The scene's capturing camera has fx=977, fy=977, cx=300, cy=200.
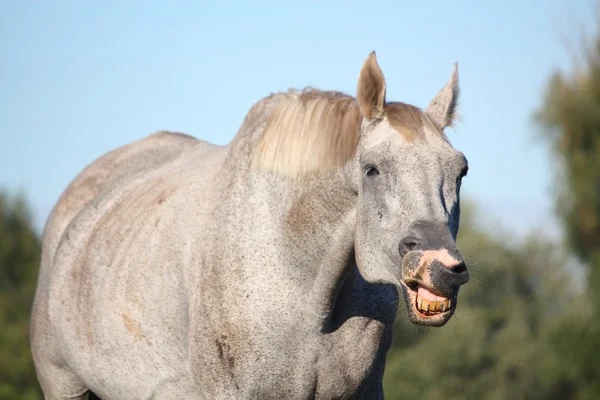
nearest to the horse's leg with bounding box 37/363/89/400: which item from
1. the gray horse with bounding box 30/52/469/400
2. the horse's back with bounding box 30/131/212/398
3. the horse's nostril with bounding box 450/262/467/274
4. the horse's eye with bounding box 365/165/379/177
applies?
the horse's back with bounding box 30/131/212/398

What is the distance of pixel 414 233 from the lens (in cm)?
385

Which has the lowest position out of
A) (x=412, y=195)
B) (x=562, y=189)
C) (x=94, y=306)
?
(x=562, y=189)

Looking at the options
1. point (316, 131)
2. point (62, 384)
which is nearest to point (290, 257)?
point (316, 131)

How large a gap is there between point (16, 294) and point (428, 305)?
2530 cm

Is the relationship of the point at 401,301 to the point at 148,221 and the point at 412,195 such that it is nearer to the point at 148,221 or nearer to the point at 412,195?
the point at 412,195

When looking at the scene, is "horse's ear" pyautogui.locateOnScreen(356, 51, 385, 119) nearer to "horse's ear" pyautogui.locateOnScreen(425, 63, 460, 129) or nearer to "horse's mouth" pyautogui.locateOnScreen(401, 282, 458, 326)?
"horse's ear" pyautogui.locateOnScreen(425, 63, 460, 129)

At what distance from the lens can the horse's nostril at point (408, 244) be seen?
383 cm

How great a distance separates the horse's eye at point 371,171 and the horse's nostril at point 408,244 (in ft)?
1.06

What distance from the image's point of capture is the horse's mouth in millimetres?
3848

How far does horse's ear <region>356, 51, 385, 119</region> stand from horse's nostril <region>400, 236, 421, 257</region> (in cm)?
60

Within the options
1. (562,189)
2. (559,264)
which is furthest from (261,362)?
(559,264)

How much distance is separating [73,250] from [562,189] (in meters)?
21.1

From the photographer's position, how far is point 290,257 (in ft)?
14.4

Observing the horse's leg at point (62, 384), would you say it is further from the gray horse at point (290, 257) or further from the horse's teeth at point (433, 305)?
the horse's teeth at point (433, 305)
